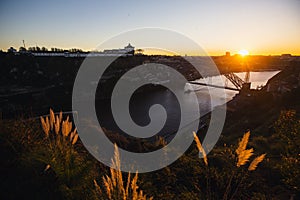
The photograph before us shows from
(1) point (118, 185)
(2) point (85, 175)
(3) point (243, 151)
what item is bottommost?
(2) point (85, 175)

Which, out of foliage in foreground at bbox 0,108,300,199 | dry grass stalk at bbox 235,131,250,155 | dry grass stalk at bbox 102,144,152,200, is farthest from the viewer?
foliage in foreground at bbox 0,108,300,199

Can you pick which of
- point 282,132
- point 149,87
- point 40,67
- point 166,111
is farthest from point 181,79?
point 282,132

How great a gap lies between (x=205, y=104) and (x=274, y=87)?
16.2 metres

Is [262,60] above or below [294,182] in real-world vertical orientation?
above

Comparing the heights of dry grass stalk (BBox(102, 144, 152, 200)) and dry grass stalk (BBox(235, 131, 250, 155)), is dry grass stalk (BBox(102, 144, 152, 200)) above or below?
below

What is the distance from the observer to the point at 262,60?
89938 millimetres

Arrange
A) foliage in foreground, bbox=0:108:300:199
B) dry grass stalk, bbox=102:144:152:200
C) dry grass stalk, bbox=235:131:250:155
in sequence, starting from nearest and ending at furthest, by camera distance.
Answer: dry grass stalk, bbox=102:144:152:200
dry grass stalk, bbox=235:131:250:155
foliage in foreground, bbox=0:108:300:199

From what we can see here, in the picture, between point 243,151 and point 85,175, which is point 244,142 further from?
point 85,175

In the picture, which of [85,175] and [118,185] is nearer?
[118,185]

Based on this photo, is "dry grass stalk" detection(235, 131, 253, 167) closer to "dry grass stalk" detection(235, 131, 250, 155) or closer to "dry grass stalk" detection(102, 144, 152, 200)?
"dry grass stalk" detection(235, 131, 250, 155)

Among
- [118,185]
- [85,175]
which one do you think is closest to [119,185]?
[118,185]

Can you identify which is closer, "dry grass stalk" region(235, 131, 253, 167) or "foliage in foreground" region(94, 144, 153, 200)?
"foliage in foreground" region(94, 144, 153, 200)

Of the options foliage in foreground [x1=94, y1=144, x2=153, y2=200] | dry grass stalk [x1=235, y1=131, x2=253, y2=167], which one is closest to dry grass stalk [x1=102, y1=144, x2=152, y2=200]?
foliage in foreground [x1=94, y1=144, x2=153, y2=200]

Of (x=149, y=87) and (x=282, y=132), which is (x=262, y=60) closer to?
(x=149, y=87)
